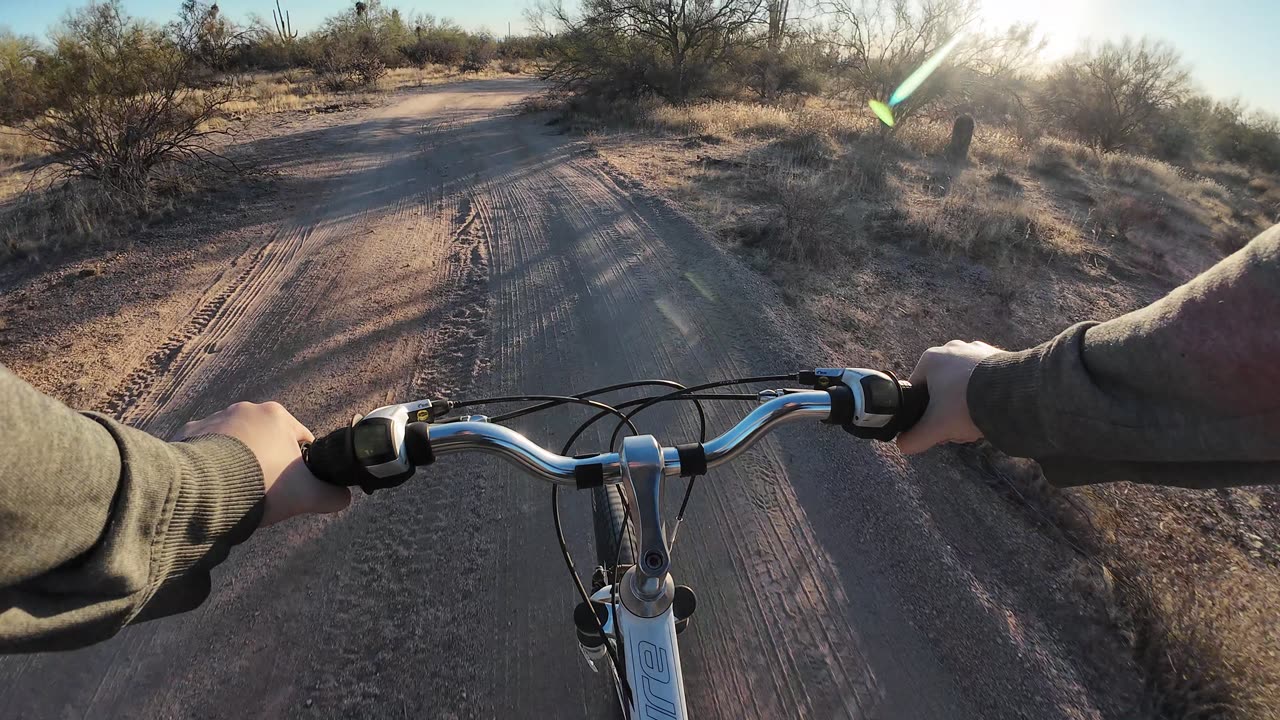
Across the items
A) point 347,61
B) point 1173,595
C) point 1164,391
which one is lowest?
point 1173,595

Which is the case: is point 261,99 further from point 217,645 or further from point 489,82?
point 217,645

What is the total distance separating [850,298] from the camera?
5.05m

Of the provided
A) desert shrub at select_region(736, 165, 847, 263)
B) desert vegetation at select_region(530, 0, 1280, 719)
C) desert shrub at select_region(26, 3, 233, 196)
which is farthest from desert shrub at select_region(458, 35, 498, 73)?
desert shrub at select_region(736, 165, 847, 263)

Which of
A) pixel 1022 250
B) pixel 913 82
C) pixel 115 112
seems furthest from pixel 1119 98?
pixel 115 112

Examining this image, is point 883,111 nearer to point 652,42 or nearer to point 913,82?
point 913,82

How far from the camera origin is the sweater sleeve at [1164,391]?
3.48 feet

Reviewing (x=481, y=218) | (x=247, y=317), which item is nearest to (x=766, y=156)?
(x=481, y=218)

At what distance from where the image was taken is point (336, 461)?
1.26 m

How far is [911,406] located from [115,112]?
31.9ft

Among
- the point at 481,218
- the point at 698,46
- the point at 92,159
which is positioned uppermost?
Result: the point at 698,46

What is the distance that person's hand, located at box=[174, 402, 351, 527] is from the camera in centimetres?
129

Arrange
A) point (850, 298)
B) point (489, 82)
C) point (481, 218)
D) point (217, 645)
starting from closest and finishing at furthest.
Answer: point (217, 645) < point (850, 298) < point (481, 218) < point (489, 82)

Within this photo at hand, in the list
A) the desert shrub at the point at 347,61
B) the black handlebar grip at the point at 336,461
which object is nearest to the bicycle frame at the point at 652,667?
the black handlebar grip at the point at 336,461

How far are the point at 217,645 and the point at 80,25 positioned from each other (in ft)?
38.7
